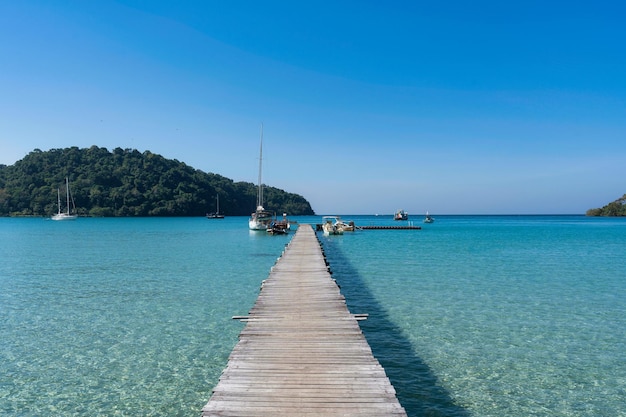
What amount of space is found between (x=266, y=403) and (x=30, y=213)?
164 meters

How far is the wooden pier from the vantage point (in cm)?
566

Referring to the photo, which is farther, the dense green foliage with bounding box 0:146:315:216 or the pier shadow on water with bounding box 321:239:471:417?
the dense green foliage with bounding box 0:146:315:216

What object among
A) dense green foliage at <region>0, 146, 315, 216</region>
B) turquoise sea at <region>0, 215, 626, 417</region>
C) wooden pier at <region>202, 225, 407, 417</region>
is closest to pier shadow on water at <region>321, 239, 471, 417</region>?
turquoise sea at <region>0, 215, 626, 417</region>

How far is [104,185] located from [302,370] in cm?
16997

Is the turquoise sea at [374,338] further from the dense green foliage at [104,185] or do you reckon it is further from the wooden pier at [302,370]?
the dense green foliage at [104,185]

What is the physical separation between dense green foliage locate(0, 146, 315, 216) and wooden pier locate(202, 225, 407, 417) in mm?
153695

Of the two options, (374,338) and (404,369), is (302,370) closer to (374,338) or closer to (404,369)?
(404,369)

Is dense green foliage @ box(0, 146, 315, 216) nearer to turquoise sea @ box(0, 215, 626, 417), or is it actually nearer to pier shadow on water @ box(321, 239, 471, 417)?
turquoise sea @ box(0, 215, 626, 417)

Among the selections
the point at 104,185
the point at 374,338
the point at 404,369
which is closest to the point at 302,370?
the point at 404,369

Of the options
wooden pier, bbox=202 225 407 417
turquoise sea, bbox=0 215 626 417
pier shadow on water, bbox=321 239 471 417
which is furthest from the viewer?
turquoise sea, bbox=0 215 626 417

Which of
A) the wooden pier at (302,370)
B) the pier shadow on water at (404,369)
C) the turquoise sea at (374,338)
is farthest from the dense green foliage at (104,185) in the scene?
the wooden pier at (302,370)

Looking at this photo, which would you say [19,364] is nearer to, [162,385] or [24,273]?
[162,385]

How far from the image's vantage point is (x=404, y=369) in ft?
30.4

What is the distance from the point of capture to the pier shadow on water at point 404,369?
7570 millimetres
